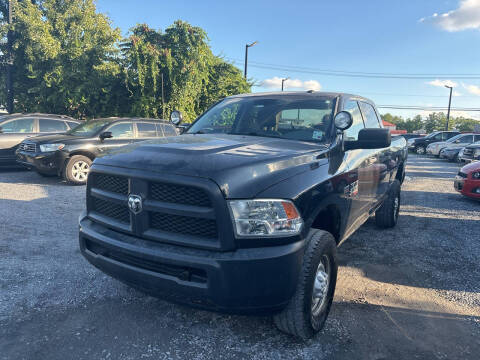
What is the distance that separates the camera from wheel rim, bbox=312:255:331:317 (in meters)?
2.51

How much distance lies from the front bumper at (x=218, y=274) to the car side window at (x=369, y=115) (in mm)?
2753

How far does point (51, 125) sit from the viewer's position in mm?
10250

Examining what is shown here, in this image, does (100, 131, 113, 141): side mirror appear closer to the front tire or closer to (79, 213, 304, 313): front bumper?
(79, 213, 304, 313): front bumper

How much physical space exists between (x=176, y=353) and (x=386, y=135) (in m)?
2.31

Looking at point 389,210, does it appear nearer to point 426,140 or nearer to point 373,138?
point 373,138

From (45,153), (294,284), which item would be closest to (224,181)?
(294,284)

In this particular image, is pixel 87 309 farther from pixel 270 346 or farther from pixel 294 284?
pixel 294 284

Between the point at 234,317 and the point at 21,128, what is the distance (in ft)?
31.8

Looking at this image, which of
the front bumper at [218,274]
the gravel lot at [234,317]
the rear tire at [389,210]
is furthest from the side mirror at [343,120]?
the rear tire at [389,210]

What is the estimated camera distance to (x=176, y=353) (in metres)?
2.38

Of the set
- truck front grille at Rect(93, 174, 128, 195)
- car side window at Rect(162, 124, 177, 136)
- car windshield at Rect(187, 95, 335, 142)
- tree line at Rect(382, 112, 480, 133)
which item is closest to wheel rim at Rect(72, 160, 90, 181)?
car side window at Rect(162, 124, 177, 136)

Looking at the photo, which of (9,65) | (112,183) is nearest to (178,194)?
(112,183)

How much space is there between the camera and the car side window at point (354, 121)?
3509 mm

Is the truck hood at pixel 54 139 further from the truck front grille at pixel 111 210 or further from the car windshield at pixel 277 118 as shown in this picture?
the truck front grille at pixel 111 210
